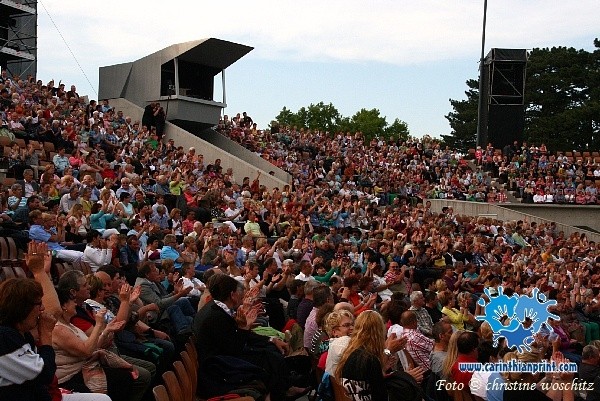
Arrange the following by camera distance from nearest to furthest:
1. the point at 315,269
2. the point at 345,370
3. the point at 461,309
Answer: the point at 345,370 → the point at 461,309 → the point at 315,269

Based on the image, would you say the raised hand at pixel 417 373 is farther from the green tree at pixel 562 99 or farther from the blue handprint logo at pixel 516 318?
the green tree at pixel 562 99

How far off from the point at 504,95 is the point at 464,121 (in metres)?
36.2

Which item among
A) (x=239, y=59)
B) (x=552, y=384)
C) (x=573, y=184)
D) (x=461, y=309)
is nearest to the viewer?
(x=552, y=384)

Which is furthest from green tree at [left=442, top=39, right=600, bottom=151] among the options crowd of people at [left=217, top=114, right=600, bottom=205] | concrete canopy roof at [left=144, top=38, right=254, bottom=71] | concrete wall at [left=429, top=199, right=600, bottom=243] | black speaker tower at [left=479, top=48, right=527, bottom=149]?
concrete canopy roof at [left=144, top=38, right=254, bottom=71]

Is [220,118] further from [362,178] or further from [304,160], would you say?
[362,178]

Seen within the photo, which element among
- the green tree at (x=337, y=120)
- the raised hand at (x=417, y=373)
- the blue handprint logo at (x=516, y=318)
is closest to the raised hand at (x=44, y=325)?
the raised hand at (x=417, y=373)

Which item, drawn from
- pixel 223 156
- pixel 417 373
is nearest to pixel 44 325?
pixel 417 373

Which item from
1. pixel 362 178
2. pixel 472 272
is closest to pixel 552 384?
pixel 472 272

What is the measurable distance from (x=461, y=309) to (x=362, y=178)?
15.2 meters

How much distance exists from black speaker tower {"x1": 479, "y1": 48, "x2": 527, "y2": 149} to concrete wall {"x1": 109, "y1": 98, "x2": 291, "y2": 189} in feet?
42.4

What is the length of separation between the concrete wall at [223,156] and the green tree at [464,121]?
43822mm

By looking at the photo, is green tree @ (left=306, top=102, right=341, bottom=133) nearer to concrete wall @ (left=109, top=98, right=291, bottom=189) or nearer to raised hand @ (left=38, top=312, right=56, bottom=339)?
concrete wall @ (left=109, top=98, right=291, bottom=189)

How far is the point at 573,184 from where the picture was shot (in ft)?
102

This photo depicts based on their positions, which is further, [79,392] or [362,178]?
[362,178]
